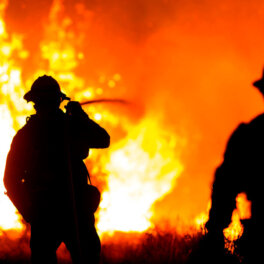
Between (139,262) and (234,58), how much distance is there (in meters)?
5.82

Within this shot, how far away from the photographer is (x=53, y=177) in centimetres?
457

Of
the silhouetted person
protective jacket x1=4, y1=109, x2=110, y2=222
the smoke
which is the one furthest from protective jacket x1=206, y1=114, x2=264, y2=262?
the smoke

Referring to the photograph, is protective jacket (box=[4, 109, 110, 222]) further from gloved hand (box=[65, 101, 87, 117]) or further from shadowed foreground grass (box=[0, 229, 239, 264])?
shadowed foreground grass (box=[0, 229, 239, 264])

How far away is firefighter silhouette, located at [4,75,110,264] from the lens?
4531 mm

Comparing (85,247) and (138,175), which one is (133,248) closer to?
(138,175)

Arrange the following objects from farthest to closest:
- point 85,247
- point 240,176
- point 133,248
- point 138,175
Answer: point 138,175 → point 133,248 → point 85,247 → point 240,176

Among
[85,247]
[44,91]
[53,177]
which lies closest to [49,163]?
[53,177]

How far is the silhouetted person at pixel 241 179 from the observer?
11.3ft

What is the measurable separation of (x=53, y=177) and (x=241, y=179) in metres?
1.80

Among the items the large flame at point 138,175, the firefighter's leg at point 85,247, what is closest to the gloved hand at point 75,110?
the firefighter's leg at point 85,247

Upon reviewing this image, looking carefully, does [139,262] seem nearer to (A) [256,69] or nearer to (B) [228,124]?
(B) [228,124]

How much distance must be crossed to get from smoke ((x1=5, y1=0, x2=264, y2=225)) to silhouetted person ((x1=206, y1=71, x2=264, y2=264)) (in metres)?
7.03

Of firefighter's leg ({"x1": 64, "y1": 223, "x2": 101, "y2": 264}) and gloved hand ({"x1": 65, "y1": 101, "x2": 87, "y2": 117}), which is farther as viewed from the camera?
gloved hand ({"x1": 65, "y1": 101, "x2": 87, "y2": 117})

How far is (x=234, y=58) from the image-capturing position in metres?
11.9
